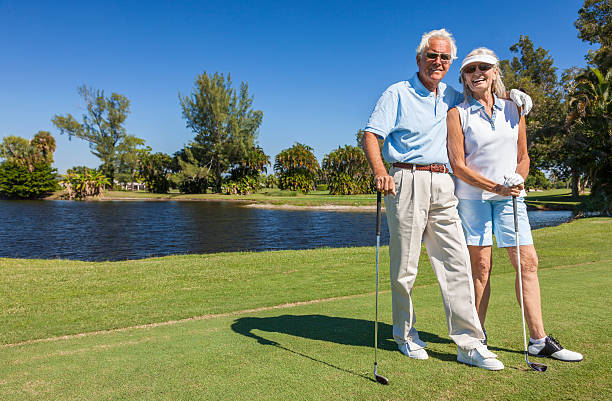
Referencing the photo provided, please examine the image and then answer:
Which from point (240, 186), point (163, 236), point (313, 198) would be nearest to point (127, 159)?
point (240, 186)

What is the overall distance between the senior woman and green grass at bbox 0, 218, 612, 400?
703 millimetres

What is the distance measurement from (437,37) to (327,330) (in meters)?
2.80

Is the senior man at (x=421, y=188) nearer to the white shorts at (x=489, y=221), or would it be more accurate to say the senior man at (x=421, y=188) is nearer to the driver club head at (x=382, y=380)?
the white shorts at (x=489, y=221)

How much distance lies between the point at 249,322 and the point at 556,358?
3.00 meters

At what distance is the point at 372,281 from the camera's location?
309 inches

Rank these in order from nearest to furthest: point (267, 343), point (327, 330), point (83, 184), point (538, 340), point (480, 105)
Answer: point (538, 340) → point (480, 105) → point (267, 343) → point (327, 330) → point (83, 184)

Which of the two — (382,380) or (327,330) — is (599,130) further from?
(382,380)

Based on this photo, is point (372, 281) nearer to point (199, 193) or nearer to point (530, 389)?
point (530, 389)

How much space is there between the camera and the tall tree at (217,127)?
7594cm

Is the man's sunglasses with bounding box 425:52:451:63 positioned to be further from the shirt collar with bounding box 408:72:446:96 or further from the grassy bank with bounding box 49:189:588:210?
the grassy bank with bounding box 49:189:588:210

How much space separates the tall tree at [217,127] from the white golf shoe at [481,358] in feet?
241

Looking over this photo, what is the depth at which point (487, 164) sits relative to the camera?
3.32 meters

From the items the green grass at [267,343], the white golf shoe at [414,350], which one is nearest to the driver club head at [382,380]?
the green grass at [267,343]

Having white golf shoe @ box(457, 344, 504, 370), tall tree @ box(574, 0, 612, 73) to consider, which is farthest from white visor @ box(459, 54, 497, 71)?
tall tree @ box(574, 0, 612, 73)
